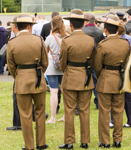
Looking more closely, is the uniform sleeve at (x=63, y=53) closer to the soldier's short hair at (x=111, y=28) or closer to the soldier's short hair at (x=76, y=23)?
the soldier's short hair at (x=76, y=23)

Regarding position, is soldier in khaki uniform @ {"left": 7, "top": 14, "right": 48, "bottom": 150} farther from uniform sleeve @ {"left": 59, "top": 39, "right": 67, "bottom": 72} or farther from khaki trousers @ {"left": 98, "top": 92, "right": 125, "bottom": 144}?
khaki trousers @ {"left": 98, "top": 92, "right": 125, "bottom": 144}

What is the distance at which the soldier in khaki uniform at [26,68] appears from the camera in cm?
555

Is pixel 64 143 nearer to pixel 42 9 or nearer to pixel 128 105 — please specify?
pixel 128 105

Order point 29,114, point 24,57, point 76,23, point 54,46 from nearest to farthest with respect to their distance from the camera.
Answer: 1. point 24,57
2. point 29,114
3. point 76,23
4. point 54,46

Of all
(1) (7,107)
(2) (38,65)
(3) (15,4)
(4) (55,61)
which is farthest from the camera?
(3) (15,4)

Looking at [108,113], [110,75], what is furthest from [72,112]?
[110,75]

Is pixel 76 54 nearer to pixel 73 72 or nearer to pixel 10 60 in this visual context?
pixel 73 72

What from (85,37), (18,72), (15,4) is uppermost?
(85,37)

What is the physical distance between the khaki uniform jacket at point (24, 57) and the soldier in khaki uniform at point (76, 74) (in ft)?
1.56

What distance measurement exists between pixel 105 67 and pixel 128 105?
5.64 ft

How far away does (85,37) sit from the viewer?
19.2ft

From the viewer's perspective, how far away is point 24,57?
5543mm

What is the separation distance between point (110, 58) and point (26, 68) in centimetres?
132

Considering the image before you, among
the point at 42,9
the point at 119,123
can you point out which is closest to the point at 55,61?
the point at 119,123
